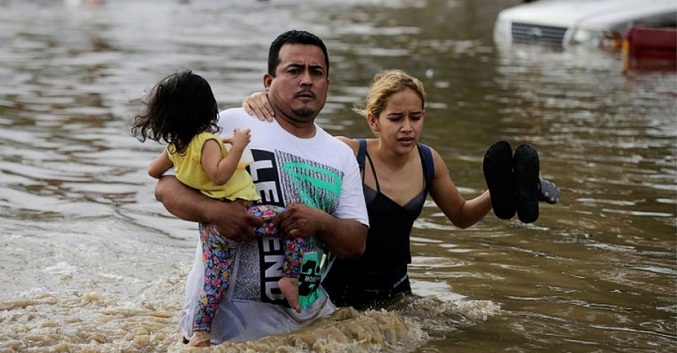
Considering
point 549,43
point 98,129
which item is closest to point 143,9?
point 549,43

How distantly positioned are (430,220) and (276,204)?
3.87 metres

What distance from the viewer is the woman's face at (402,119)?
6.22 meters

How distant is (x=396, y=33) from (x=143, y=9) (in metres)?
9.76

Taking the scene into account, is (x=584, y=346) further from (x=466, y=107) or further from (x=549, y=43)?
(x=549, y=43)

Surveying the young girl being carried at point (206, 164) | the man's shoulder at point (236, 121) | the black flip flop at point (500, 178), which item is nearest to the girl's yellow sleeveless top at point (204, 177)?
the young girl being carried at point (206, 164)

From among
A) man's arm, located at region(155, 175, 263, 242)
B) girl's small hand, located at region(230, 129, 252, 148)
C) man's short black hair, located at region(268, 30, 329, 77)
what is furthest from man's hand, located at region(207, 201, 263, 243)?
man's short black hair, located at region(268, 30, 329, 77)

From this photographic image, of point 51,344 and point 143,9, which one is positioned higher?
point 143,9

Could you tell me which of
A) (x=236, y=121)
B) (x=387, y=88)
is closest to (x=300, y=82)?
(x=236, y=121)

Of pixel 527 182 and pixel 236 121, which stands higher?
pixel 236 121

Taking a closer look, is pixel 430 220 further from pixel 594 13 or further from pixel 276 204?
pixel 594 13

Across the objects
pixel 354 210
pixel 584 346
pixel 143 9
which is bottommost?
pixel 584 346

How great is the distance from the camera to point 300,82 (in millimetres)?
5508

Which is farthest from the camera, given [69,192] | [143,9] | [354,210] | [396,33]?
[143,9]

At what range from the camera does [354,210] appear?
566 cm
